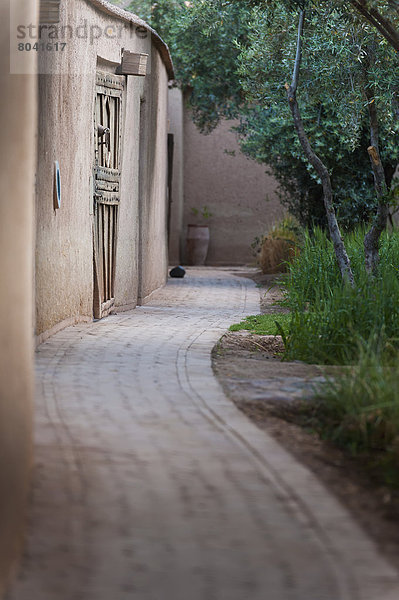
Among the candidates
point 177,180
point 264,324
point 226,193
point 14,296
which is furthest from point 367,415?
point 226,193

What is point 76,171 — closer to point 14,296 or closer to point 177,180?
point 14,296

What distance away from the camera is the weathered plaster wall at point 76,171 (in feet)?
20.3

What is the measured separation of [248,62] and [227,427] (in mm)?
7661

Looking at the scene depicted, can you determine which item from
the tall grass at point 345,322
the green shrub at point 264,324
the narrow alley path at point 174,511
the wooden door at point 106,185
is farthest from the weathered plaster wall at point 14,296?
the wooden door at point 106,185

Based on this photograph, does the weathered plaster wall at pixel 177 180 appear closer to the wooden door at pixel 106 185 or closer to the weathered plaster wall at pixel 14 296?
the wooden door at pixel 106 185

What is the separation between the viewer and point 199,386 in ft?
15.6

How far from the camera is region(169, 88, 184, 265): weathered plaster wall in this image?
1806 centimetres

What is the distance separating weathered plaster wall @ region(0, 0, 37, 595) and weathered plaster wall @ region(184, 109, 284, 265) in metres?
15.8

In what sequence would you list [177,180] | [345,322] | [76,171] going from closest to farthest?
[345,322]
[76,171]
[177,180]

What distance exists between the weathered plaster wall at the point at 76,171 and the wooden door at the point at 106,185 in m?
0.16

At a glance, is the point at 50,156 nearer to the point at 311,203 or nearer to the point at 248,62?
the point at 248,62

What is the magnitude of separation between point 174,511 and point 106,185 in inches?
227

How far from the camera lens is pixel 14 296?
2922 millimetres

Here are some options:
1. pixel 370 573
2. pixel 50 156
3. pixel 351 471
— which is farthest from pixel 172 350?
pixel 370 573
